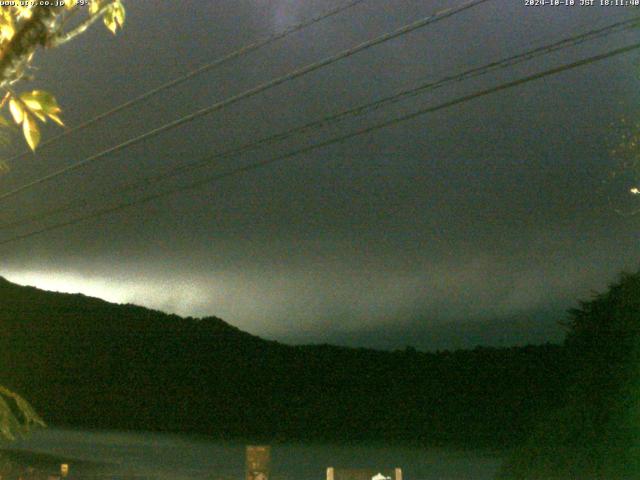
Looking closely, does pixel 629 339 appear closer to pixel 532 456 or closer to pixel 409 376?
pixel 532 456

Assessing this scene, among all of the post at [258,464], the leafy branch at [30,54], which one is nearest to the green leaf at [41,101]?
the leafy branch at [30,54]

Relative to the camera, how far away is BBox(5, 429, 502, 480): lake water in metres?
41.3

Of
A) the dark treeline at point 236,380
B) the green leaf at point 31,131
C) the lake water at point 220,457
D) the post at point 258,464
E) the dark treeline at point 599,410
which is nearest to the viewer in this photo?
the green leaf at point 31,131

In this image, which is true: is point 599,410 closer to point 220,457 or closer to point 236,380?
point 220,457

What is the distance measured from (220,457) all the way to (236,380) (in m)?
25.7

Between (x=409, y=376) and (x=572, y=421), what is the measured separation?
2302 inches

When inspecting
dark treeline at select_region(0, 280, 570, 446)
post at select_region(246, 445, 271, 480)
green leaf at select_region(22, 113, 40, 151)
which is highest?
dark treeline at select_region(0, 280, 570, 446)

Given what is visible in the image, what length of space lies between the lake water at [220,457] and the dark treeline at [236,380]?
564cm

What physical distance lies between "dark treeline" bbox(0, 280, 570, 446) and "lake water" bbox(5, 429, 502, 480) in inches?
222

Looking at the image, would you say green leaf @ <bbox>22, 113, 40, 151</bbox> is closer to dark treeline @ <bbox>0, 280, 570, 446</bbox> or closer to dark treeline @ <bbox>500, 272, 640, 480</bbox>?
dark treeline @ <bbox>500, 272, 640, 480</bbox>

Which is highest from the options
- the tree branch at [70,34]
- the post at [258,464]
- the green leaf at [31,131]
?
the tree branch at [70,34]

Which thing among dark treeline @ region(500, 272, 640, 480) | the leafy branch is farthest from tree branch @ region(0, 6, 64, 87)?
dark treeline @ region(500, 272, 640, 480)

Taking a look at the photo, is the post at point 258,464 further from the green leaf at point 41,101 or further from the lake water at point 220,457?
the lake water at point 220,457

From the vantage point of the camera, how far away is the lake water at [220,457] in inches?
1626
